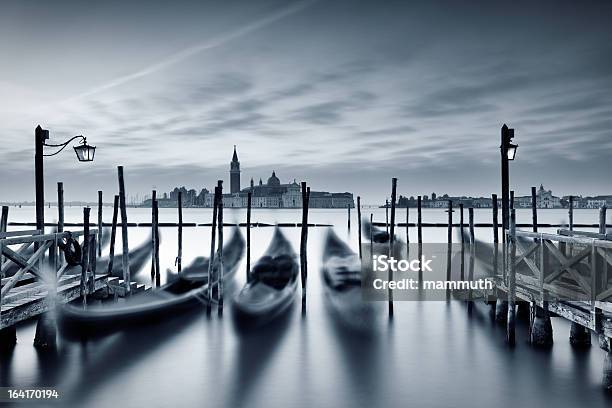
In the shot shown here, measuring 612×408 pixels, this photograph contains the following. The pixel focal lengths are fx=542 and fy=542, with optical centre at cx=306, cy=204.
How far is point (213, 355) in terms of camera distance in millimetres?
9031

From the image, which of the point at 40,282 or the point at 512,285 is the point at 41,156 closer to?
the point at 40,282

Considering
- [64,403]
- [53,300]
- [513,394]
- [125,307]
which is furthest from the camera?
[125,307]

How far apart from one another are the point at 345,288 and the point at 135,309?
6.05 m

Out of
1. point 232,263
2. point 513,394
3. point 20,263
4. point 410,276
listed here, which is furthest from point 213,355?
point 410,276

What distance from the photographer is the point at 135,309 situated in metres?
9.90

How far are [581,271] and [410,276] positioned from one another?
9.79 m

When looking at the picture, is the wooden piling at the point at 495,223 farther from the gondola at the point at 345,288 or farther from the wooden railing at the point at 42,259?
the wooden railing at the point at 42,259

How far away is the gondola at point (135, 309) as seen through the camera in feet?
29.7

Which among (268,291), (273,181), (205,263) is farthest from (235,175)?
(268,291)

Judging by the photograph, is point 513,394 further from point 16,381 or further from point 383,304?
point 16,381

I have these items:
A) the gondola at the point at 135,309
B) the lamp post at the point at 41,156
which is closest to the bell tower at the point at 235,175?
the gondola at the point at 135,309

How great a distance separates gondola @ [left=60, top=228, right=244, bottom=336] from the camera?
904cm

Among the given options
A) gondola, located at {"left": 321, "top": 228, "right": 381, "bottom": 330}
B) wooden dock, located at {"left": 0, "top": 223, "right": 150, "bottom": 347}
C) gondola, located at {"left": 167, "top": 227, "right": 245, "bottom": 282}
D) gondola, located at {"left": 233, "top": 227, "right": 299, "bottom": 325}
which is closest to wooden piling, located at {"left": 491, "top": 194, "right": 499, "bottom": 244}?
gondola, located at {"left": 321, "top": 228, "right": 381, "bottom": 330}

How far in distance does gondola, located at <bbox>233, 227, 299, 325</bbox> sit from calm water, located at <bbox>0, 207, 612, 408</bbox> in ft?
1.85
